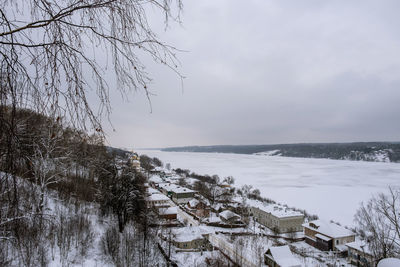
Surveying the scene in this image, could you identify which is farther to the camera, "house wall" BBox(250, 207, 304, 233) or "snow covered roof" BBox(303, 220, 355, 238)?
"house wall" BBox(250, 207, 304, 233)

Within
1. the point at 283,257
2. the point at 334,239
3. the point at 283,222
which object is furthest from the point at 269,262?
the point at 283,222

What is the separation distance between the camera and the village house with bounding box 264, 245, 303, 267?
12.3 meters

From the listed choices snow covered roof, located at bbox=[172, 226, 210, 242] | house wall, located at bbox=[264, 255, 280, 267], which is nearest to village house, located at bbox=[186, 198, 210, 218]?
snow covered roof, located at bbox=[172, 226, 210, 242]

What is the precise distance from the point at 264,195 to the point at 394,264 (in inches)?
1628

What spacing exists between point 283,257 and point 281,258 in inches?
7.7

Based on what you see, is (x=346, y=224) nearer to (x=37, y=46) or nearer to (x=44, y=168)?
(x=44, y=168)

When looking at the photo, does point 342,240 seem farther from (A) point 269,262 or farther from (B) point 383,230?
(B) point 383,230

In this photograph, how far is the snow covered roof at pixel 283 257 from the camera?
12.3m

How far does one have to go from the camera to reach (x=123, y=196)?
13242 millimetres

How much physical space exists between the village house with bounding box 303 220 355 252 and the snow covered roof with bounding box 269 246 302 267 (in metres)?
8.04

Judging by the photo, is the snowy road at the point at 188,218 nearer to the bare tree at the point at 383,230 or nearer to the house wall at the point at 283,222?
the house wall at the point at 283,222

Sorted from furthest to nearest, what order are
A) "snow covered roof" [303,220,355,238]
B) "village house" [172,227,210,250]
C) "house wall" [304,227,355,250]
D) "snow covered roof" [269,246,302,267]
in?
"snow covered roof" [303,220,355,238], "house wall" [304,227,355,250], "village house" [172,227,210,250], "snow covered roof" [269,246,302,267]

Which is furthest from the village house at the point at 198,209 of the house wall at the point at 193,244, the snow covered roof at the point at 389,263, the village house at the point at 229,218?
the snow covered roof at the point at 389,263

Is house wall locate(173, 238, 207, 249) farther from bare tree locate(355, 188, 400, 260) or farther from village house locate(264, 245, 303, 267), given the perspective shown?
bare tree locate(355, 188, 400, 260)
